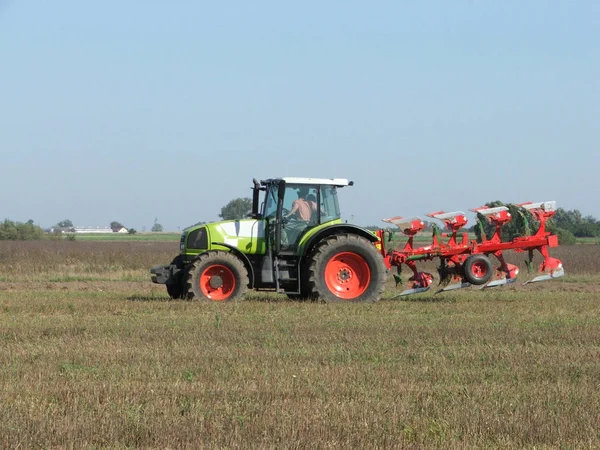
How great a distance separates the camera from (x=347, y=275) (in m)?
15.3

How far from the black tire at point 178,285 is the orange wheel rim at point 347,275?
234 cm

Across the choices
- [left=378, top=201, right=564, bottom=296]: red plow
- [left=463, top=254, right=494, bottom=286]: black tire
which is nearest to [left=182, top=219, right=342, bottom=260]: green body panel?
[left=378, top=201, right=564, bottom=296]: red plow

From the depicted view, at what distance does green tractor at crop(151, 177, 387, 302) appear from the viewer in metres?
14.9

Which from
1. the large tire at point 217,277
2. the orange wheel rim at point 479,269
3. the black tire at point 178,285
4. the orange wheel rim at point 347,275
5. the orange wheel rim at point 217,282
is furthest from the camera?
the orange wheel rim at point 479,269

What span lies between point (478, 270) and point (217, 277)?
4.25m

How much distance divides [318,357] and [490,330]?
2985 millimetres

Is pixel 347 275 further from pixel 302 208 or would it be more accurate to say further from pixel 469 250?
pixel 469 250

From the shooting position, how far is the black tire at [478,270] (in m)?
15.4

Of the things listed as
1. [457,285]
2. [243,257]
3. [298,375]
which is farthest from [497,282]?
[298,375]

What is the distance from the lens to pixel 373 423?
243 inches

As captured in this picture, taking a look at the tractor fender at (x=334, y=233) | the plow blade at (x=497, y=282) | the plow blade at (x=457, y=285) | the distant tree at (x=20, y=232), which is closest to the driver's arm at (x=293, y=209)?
the tractor fender at (x=334, y=233)

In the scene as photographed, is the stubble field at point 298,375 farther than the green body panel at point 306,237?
No

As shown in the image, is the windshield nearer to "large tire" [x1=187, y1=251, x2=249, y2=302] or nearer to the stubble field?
"large tire" [x1=187, y1=251, x2=249, y2=302]

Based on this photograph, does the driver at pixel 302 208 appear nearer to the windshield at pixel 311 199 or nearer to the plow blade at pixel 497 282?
the windshield at pixel 311 199
